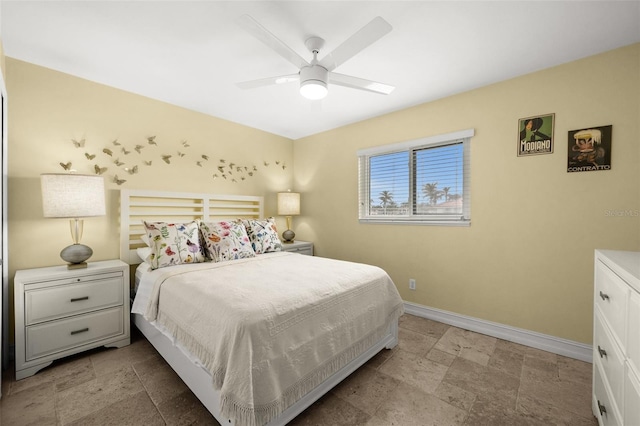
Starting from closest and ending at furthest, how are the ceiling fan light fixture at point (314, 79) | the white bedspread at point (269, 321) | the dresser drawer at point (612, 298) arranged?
the dresser drawer at point (612, 298)
the white bedspread at point (269, 321)
the ceiling fan light fixture at point (314, 79)

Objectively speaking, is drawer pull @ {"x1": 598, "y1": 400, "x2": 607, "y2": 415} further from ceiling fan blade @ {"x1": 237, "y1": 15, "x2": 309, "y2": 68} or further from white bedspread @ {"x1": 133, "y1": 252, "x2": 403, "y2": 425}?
ceiling fan blade @ {"x1": 237, "y1": 15, "x2": 309, "y2": 68}

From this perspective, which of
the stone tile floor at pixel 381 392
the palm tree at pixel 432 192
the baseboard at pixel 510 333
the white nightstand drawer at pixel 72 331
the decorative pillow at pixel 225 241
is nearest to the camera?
the stone tile floor at pixel 381 392

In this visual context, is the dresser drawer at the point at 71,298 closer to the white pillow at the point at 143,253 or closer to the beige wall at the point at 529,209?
the white pillow at the point at 143,253

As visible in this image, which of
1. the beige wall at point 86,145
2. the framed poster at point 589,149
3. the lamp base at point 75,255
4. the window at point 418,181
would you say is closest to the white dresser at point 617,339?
the framed poster at point 589,149

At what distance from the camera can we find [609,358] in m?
1.24

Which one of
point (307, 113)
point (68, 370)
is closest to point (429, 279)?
point (307, 113)

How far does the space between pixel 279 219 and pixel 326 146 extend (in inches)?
54.3

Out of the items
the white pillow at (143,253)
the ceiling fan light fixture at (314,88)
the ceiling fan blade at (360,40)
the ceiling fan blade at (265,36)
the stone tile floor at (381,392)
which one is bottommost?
the stone tile floor at (381,392)

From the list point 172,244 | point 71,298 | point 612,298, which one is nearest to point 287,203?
point 172,244

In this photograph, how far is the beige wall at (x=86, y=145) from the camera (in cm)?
221

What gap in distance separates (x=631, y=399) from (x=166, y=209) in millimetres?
3611

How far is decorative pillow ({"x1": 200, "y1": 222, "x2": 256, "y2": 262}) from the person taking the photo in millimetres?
2645

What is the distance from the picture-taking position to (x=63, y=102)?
94.3 inches

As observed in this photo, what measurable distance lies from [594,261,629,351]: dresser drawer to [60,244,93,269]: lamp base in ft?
11.2
